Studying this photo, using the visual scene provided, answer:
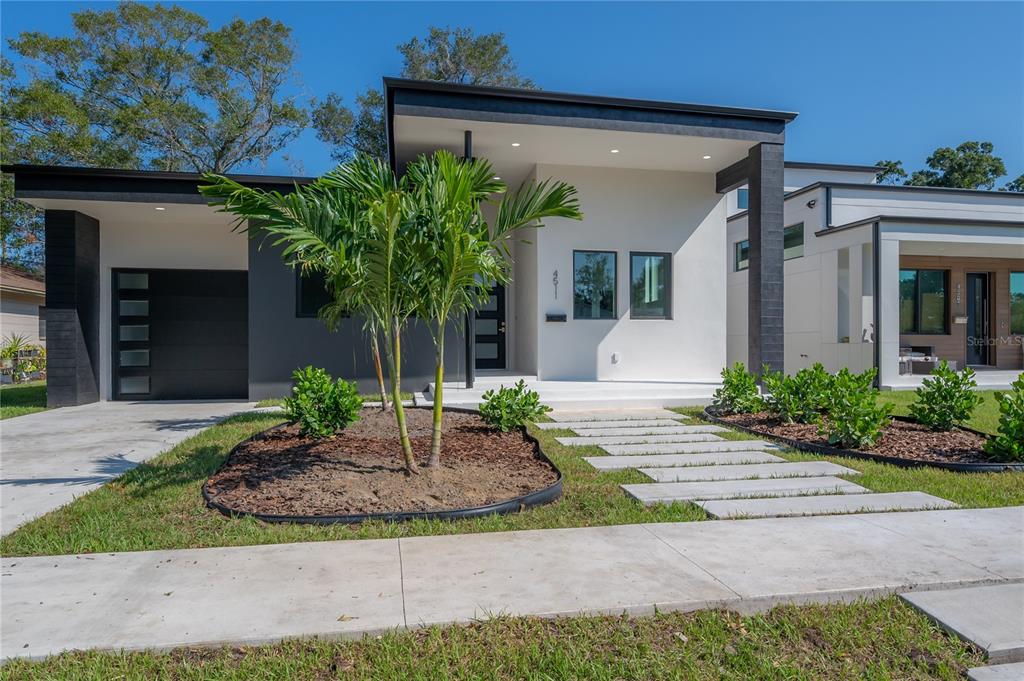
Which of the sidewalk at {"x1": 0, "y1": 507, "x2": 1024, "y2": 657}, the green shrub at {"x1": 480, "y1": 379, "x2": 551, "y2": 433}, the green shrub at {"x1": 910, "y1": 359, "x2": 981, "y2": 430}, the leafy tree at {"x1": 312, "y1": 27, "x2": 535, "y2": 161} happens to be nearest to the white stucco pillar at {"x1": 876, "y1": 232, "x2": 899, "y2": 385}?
the green shrub at {"x1": 910, "y1": 359, "x2": 981, "y2": 430}

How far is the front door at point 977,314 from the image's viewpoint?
1516 cm

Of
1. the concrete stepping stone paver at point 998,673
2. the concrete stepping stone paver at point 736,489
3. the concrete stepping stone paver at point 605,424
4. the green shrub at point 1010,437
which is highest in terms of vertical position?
the green shrub at point 1010,437

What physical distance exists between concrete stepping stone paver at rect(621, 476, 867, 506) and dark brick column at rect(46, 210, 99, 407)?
974 centimetres

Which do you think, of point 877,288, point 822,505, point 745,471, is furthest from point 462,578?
point 877,288

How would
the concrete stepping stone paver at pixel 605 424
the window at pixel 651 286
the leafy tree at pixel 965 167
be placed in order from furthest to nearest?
the leafy tree at pixel 965 167
the window at pixel 651 286
the concrete stepping stone paver at pixel 605 424

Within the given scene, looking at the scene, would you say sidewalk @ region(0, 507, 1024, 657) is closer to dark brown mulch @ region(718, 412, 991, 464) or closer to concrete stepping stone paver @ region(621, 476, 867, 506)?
concrete stepping stone paver @ region(621, 476, 867, 506)

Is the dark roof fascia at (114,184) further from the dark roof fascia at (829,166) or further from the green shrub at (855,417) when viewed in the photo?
the dark roof fascia at (829,166)

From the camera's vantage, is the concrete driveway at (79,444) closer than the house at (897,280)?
Yes

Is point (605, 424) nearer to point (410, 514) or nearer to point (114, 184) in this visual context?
point (410, 514)

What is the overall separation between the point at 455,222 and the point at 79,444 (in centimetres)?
534

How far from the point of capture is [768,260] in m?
9.52

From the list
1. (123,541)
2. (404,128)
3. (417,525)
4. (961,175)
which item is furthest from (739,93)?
(961,175)

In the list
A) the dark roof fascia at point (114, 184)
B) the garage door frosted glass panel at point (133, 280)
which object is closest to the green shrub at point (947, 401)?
the dark roof fascia at point (114, 184)

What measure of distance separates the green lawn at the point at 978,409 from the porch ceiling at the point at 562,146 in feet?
15.2
